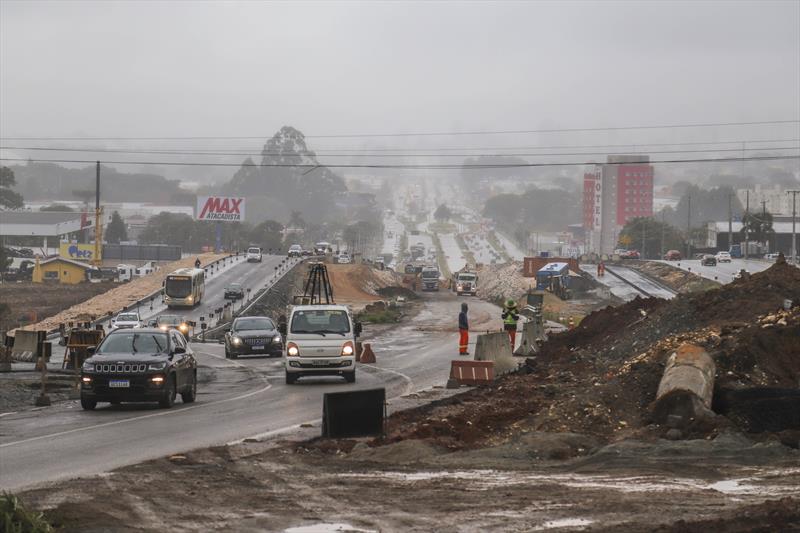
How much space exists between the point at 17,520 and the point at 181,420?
36.7 feet

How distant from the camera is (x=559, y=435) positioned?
16734mm

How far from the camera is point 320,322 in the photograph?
29859 mm

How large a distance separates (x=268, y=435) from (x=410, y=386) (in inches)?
398

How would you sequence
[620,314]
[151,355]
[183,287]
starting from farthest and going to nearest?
[183,287] → [620,314] → [151,355]

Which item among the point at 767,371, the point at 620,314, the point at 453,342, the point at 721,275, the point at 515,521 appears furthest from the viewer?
the point at 721,275

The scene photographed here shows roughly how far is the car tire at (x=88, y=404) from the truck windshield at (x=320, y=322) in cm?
754

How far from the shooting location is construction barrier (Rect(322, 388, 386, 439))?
57.8 ft

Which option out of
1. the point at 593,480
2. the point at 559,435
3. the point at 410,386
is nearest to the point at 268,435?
the point at 559,435

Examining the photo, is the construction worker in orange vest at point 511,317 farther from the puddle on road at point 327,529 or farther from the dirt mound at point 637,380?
the puddle on road at point 327,529

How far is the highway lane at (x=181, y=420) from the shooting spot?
15570 mm

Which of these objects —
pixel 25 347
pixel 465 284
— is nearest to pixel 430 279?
pixel 465 284

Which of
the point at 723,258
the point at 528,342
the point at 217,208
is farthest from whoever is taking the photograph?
the point at 217,208

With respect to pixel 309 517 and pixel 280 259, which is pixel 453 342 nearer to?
pixel 309 517

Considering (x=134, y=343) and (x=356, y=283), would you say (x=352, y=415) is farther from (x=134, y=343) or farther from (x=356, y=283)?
(x=356, y=283)
